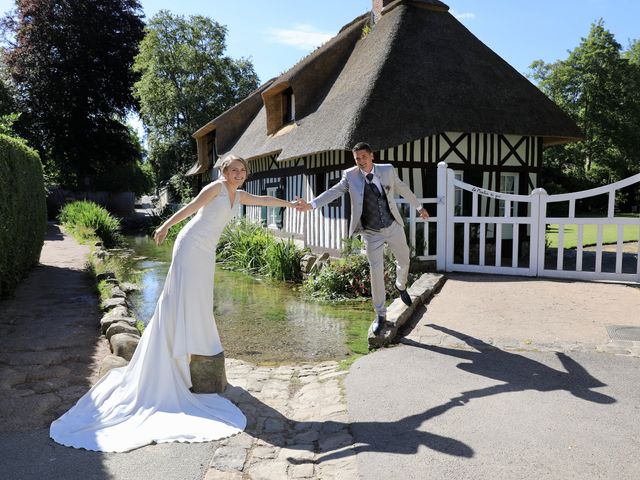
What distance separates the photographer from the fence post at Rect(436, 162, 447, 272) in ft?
25.8

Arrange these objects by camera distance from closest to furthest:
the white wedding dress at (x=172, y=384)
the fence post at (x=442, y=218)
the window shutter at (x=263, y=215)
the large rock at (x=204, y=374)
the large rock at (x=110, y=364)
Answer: the white wedding dress at (x=172, y=384) < the large rock at (x=204, y=374) < the large rock at (x=110, y=364) < the fence post at (x=442, y=218) < the window shutter at (x=263, y=215)

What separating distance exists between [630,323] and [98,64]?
31.2m

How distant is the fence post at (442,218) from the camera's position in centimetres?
785

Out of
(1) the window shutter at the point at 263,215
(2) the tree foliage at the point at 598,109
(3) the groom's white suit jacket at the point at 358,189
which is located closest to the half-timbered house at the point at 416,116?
(1) the window shutter at the point at 263,215

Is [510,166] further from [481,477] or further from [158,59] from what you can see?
[158,59]

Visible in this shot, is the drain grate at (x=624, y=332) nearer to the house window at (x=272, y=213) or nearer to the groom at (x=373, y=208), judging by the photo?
the groom at (x=373, y=208)

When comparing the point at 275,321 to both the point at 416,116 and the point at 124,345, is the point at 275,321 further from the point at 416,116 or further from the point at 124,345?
the point at 416,116

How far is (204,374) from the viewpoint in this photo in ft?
12.3

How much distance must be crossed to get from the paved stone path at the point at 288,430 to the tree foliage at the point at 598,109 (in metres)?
28.7

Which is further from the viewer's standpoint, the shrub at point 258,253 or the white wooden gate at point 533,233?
the shrub at point 258,253

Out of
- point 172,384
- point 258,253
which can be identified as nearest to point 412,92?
point 258,253

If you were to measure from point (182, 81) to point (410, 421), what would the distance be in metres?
28.6

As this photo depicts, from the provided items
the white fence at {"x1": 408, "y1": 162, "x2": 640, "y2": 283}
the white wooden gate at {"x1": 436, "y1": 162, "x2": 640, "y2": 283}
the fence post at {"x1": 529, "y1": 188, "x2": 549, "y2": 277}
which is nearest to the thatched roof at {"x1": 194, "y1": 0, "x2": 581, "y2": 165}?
the white fence at {"x1": 408, "y1": 162, "x2": 640, "y2": 283}

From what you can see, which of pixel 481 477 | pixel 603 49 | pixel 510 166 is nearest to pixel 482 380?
pixel 481 477
